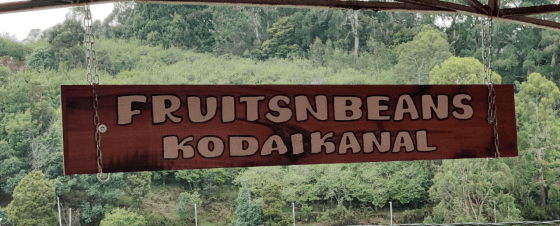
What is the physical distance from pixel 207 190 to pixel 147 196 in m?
2.01

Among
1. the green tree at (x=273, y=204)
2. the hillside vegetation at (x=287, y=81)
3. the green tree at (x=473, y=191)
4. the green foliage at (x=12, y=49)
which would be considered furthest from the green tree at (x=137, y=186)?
the green tree at (x=473, y=191)

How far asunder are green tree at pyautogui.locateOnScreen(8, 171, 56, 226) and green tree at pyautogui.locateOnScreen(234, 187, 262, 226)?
589cm

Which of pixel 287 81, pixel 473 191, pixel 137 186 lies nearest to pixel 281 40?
pixel 287 81

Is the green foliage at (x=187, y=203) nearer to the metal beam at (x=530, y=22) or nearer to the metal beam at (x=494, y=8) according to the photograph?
the metal beam at (x=530, y=22)

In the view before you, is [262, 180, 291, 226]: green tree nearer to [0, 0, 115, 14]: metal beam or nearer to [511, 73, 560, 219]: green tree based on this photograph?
[511, 73, 560, 219]: green tree

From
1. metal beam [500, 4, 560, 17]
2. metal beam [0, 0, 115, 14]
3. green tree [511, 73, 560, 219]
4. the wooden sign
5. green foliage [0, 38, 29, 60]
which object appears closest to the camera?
the wooden sign

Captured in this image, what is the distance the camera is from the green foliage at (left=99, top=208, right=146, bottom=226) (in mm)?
20250

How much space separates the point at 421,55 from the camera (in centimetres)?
2264

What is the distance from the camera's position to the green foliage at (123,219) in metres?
20.2

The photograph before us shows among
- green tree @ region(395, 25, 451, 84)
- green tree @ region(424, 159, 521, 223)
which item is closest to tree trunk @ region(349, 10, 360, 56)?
green tree @ region(395, 25, 451, 84)

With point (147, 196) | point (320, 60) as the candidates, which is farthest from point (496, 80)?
point (147, 196)

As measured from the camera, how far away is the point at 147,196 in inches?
813

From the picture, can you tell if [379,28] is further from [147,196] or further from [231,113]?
[231,113]

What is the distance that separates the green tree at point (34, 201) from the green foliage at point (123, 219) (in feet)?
5.61
